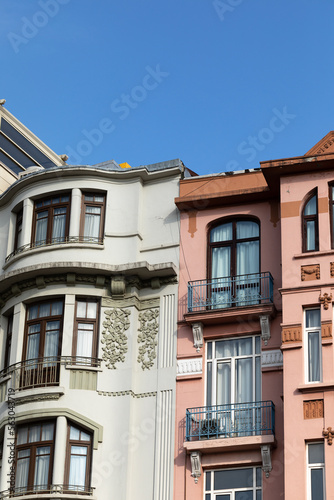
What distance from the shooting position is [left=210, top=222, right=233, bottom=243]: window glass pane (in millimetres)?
34000

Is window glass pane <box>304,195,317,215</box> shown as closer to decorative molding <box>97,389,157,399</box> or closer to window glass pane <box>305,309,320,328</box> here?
window glass pane <box>305,309,320,328</box>

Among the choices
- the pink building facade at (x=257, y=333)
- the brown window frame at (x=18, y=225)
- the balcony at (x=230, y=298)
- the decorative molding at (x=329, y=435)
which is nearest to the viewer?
the decorative molding at (x=329, y=435)

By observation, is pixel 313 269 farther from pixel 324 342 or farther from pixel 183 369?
pixel 183 369

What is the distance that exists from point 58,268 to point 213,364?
5705mm

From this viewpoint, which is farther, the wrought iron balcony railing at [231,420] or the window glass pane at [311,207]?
the window glass pane at [311,207]

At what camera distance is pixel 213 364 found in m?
32.0

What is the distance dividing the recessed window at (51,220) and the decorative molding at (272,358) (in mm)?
7706

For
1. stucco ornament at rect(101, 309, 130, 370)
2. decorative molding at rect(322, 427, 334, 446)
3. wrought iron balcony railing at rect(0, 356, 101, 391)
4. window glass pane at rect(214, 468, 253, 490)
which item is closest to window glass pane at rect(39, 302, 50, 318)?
wrought iron balcony railing at rect(0, 356, 101, 391)

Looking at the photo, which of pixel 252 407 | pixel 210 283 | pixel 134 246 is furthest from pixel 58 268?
pixel 252 407

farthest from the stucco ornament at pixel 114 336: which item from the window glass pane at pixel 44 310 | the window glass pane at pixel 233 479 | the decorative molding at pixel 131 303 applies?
the window glass pane at pixel 233 479

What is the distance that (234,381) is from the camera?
31531 mm

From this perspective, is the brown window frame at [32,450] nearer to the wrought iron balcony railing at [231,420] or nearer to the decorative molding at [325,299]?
the wrought iron balcony railing at [231,420]

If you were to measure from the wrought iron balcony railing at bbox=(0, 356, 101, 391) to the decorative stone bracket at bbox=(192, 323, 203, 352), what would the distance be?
3.01 meters

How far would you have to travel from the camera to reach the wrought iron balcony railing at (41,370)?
32219 mm
